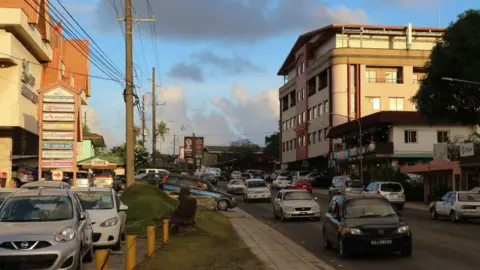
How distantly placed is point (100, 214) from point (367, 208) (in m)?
6.78

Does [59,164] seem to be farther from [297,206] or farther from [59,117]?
[297,206]

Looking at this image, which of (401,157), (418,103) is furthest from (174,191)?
(401,157)

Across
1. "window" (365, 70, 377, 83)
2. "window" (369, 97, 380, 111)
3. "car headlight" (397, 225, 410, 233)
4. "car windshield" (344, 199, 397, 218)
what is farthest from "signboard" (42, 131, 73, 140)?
"window" (365, 70, 377, 83)

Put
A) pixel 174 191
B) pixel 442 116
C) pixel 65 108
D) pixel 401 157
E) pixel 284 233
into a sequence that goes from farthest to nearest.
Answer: pixel 401 157, pixel 442 116, pixel 174 191, pixel 65 108, pixel 284 233

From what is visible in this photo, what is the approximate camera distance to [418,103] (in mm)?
40750

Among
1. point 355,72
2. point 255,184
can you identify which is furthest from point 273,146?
point 255,184

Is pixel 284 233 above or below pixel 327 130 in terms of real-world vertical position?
below

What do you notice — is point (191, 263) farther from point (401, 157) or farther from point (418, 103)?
point (401, 157)

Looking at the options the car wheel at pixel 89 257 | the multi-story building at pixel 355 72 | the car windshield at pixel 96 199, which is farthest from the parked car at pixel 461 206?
the multi-story building at pixel 355 72

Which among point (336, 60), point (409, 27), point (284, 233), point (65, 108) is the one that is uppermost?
point (409, 27)

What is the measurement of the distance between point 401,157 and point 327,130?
20.3 metres

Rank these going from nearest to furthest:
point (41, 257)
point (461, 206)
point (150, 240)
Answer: point (41, 257) < point (150, 240) < point (461, 206)

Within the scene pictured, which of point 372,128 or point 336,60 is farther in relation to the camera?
point 336,60

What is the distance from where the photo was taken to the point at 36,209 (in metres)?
11.5
